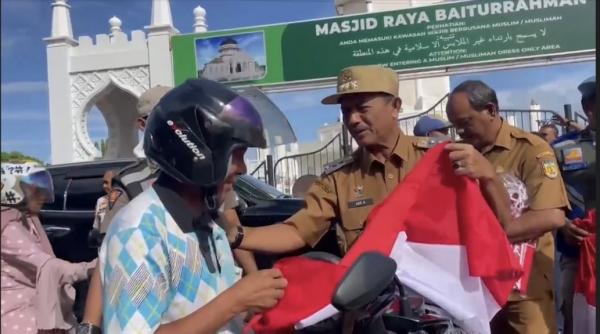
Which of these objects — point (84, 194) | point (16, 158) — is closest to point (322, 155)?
point (84, 194)

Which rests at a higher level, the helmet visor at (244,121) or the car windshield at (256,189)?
the helmet visor at (244,121)

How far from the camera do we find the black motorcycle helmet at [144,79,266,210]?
1.59 meters

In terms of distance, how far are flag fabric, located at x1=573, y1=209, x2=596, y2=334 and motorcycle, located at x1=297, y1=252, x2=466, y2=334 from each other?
1641mm

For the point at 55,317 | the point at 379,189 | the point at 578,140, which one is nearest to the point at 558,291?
the point at 578,140

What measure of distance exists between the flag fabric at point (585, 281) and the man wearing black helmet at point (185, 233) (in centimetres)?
243

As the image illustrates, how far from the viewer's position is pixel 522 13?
14.4 meters

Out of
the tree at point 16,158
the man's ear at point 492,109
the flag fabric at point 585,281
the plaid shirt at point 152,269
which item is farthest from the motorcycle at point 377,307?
the flag fabric at point 585,281

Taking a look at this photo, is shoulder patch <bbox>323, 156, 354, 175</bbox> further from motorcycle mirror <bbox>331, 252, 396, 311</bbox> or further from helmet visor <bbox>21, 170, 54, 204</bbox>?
helmet visor <bbox>21, 170, 54, 204</bbox>

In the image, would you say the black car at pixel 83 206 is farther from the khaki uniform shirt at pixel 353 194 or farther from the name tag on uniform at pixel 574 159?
the khaki uniform shirt at pixel 353 194

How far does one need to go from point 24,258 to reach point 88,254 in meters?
2.70

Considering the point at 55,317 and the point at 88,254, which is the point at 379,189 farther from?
the point at 88,254

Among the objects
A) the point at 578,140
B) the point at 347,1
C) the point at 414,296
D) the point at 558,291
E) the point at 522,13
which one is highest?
the point at 347,1

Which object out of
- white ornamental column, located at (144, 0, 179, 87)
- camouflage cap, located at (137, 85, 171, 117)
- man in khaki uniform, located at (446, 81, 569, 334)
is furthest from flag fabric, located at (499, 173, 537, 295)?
white ornamental column, located at (144, 0, 179, 87)

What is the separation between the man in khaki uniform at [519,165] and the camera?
2.95 meters
